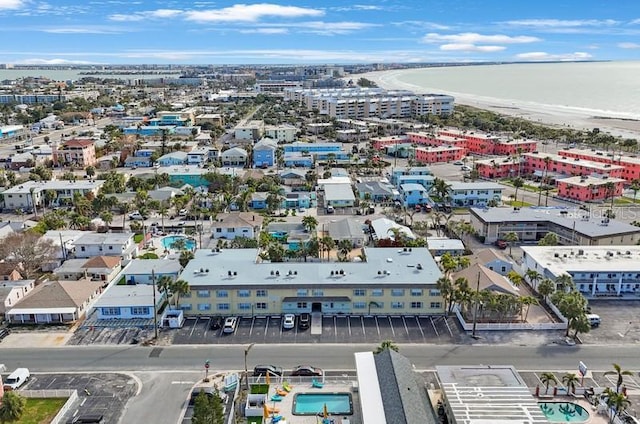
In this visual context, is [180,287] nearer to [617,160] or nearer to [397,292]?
[397,292]

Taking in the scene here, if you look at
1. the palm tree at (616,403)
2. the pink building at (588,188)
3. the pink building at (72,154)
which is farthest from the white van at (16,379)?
the pink building at (72,154)

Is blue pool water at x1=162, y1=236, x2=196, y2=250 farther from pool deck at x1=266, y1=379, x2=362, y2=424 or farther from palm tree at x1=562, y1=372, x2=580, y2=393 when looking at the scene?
palm tree at x1=562, y1=372, x2=580, y2=393

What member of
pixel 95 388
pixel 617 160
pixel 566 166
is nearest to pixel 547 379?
pixel 95 388

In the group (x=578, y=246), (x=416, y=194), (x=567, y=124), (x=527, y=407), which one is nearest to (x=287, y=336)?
(x=527, y=407)

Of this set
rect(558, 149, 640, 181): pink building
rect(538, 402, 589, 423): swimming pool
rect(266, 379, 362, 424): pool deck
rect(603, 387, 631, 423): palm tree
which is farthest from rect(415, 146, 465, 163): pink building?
rect(603, 387, 631, 423): palm tree

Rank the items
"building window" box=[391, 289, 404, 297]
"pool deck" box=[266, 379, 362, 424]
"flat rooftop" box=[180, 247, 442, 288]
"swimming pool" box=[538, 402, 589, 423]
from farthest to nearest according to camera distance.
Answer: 1. "flat rooftop" box=[180, 247, 442, 288]
2. "building window" box=[391, 289, 404, 297]
3. "swimming pool" box=[538, 402, 589, 423]
4. "pool deck" box=[266, 379, 362, 424]

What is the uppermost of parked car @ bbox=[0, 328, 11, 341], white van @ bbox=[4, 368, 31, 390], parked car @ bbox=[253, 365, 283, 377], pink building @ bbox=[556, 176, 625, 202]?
pink building @ bbox=[556, 176, 625, 202]

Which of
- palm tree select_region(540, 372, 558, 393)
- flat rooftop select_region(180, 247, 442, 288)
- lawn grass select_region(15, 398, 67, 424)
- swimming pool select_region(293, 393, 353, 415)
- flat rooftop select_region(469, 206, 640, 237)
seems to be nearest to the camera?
lawn grass select_region(15, 398, 67, 424)

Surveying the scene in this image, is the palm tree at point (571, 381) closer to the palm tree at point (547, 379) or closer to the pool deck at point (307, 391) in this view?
the palm tree at point (547, 379)
